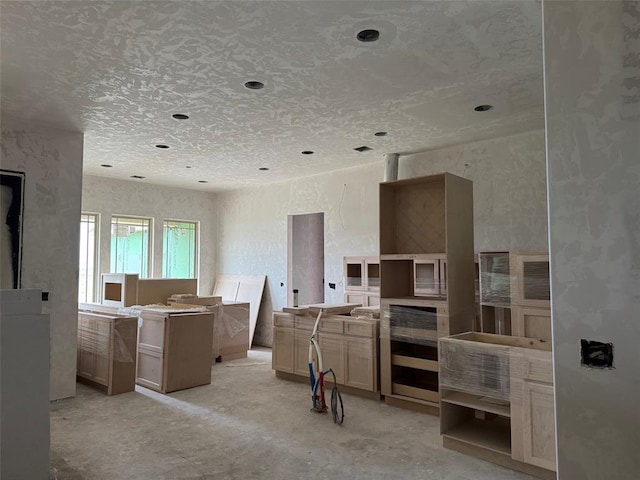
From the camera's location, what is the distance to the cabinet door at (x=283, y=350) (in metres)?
5.43

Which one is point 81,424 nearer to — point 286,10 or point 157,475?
point 157,475

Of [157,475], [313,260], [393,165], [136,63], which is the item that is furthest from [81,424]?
[313,260]

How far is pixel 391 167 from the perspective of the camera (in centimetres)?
588

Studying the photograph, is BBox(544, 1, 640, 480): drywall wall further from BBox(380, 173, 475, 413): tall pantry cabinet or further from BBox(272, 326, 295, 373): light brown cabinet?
BBox(272, 326, 295, 373): light brown cabinet

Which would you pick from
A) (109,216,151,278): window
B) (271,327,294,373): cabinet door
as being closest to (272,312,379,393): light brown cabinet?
(271,327,294,373): cabinet door

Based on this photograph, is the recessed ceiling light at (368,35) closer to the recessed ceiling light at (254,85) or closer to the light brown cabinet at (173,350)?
the recessed ceiling light at (254,85)

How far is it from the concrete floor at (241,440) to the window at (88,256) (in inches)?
104

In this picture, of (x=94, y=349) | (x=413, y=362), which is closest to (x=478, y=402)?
(x=413, y=362)

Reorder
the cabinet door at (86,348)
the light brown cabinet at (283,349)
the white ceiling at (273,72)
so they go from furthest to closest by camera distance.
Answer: the light brown cabinet at (283,349) < the cabinet door at (86,348) < the white ceiling at (273,72)

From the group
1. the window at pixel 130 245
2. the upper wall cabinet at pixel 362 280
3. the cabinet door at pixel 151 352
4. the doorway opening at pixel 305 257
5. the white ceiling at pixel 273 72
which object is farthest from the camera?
the doorway opening at pixel 305 257

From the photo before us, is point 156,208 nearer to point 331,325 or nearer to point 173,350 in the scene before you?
point 173,350

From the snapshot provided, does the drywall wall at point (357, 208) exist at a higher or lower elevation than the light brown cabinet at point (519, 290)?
higher

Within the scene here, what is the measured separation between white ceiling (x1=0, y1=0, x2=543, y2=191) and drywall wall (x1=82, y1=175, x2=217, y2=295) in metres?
2.10

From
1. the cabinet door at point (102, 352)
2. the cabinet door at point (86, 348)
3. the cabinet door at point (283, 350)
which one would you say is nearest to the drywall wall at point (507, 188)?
the cabinet door at point (283, 350)
